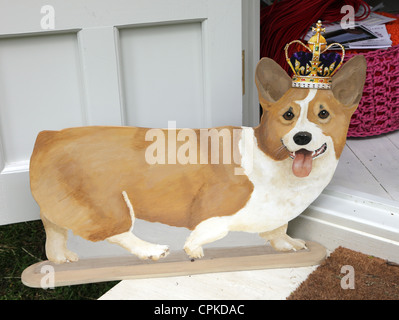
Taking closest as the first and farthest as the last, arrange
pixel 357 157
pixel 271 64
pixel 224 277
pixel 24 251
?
pixel 271 64
pixel 224 277
pixel 24 251
pixel 357 157

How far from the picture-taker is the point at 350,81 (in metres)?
0.90

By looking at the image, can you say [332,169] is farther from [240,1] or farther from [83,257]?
[83,257]

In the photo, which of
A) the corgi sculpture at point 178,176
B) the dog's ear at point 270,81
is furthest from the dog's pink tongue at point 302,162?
the dog's ear at point 270,81

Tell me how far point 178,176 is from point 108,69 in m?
0.30

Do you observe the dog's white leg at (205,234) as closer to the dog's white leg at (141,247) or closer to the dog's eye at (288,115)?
the dog's white leg at (141,247)

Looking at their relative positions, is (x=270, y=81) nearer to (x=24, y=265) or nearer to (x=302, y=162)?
(x=302, y=162)

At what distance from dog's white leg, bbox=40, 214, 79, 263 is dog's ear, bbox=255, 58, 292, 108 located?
0.53 meters

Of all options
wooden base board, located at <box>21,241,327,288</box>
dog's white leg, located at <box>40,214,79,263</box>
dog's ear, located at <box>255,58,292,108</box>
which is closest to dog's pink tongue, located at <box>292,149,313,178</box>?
dog's ear, located at <box>255,58,292,108</box>

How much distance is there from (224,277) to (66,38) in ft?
2.14

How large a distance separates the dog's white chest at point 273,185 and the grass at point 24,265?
0.44m

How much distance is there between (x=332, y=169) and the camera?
37.6 inches

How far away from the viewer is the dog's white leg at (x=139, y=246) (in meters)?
0.99

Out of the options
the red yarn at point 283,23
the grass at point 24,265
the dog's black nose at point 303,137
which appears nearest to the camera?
the dog's black nose at point 303,137
